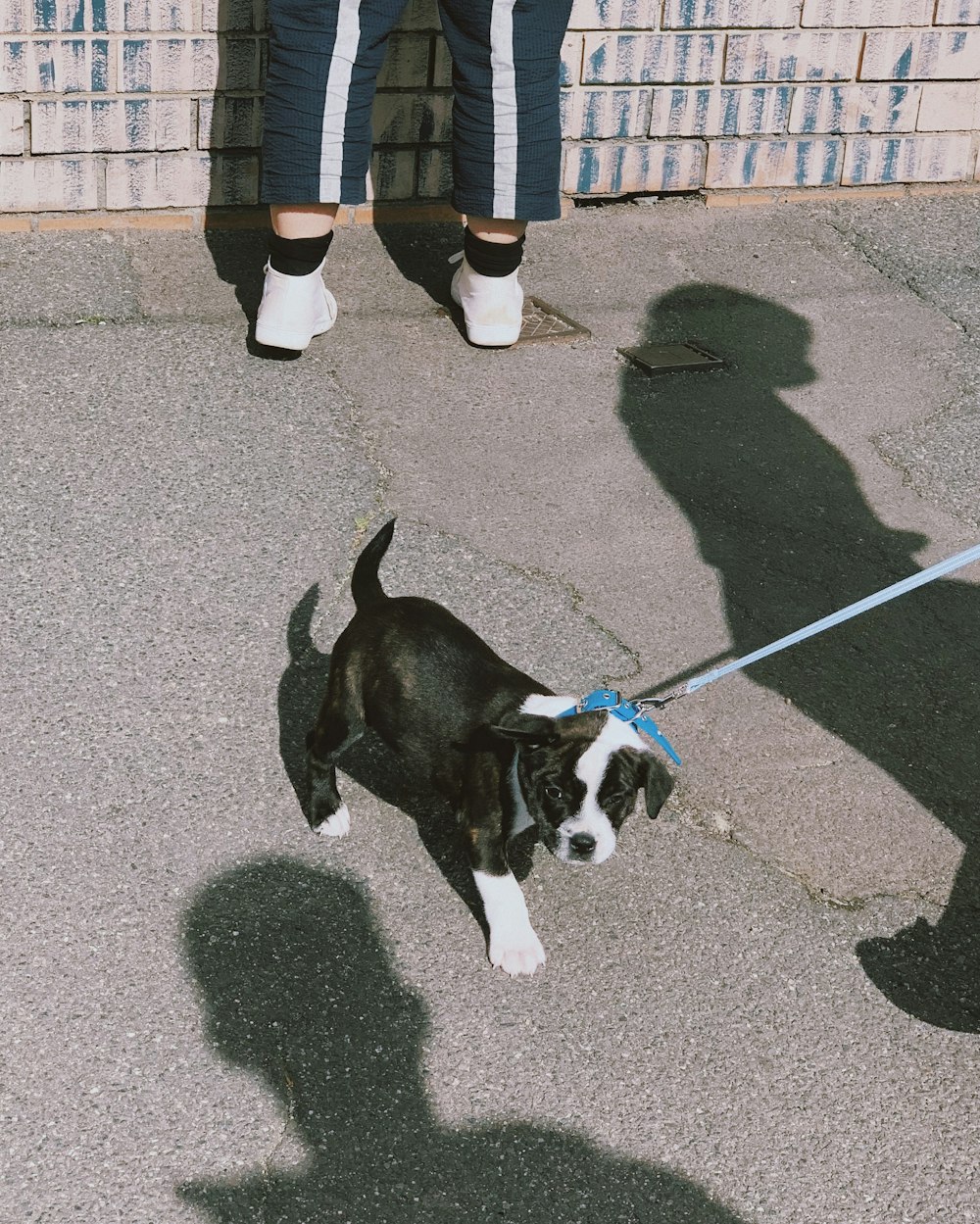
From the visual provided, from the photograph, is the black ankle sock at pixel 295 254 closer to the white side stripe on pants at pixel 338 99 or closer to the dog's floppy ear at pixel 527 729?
the white side stripe on pants at pixel 338 99

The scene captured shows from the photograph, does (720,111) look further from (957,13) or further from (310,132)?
(310,132)

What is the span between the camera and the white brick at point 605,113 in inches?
242

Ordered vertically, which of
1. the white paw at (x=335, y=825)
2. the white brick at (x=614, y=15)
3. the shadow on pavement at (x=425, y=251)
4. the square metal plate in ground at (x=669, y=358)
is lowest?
the white paw at (x=335, y=825)

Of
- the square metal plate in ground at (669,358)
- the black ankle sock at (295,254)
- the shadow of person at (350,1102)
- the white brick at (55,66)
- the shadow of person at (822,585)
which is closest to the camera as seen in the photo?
the shadow of person at (350,1102)

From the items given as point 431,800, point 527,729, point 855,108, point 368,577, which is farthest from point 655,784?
point 855,108

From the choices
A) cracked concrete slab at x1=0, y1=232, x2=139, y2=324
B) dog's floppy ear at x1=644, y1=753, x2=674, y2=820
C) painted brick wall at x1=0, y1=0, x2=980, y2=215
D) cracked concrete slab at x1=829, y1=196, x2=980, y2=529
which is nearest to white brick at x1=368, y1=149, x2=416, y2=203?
painted brick wall at x1=0, y1=0, x2=980, y2=215

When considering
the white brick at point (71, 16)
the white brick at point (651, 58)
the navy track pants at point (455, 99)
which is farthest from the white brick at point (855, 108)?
the white brick at point (71, 16)

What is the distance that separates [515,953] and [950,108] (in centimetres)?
490

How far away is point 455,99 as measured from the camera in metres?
5.11

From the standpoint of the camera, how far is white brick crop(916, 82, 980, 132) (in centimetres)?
657

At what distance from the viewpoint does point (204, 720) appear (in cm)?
365

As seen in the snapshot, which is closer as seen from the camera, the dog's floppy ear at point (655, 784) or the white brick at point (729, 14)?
the dog's floppy ear at point (655, 784)

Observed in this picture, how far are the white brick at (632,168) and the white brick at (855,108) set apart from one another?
0.48m

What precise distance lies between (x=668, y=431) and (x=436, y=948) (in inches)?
94.7
